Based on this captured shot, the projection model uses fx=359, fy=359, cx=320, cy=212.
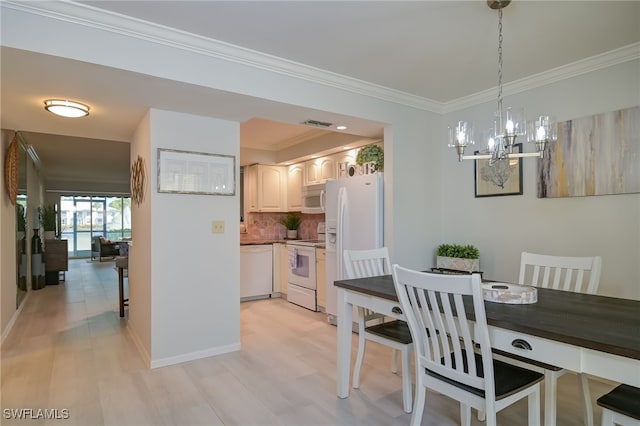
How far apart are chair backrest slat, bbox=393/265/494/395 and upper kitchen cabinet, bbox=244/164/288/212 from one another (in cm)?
414

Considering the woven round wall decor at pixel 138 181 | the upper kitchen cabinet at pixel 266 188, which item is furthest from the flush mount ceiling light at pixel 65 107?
the upper kitchen cabinet at pixel 266 188

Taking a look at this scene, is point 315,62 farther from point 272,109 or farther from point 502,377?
point 502,377

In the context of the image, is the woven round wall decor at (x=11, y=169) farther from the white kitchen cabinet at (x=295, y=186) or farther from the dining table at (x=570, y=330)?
the dining table at (x=570, y=330)

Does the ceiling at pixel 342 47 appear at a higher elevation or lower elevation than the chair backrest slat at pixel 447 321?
higher

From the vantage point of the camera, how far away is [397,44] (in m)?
2.49

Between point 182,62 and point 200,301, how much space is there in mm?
1957

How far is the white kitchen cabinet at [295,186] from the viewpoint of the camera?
5.60 meters

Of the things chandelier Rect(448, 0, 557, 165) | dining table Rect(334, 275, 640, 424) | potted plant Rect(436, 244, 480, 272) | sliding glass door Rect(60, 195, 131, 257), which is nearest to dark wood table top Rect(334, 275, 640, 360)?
dining table Rect(334, 275, 640, 424)

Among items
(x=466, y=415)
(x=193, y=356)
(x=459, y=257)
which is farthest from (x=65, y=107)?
(x=459, y=257)

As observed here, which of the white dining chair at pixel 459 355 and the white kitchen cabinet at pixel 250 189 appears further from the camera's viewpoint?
the white kitchen cabinet at pixel 250 189

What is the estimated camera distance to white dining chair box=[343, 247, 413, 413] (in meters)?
2.25

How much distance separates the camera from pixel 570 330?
136 cm

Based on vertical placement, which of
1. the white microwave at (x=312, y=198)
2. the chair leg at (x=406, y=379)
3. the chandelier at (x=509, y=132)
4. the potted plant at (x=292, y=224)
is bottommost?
the chair leg at (x=406, y=379)

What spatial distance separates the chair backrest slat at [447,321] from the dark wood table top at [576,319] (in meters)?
0.10
